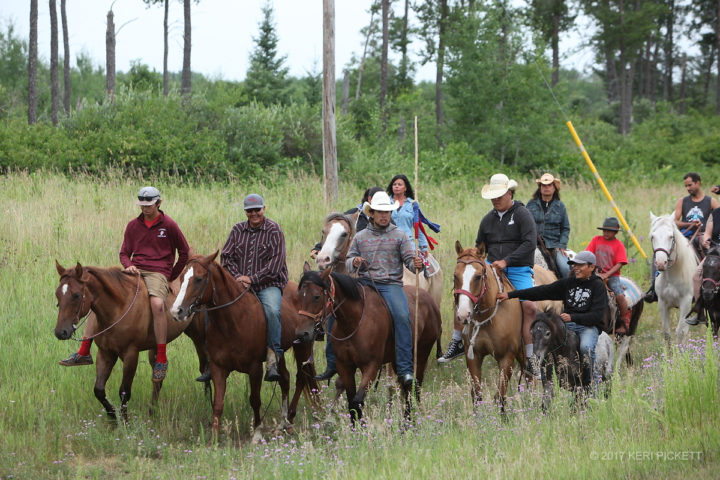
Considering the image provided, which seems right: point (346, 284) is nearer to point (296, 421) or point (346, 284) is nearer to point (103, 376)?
point (296, 421)

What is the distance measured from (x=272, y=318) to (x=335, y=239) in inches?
50.0

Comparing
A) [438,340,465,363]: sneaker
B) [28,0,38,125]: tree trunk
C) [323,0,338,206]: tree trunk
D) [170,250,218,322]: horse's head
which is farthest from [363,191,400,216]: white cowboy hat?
[28,0,38,125]: tree trunk

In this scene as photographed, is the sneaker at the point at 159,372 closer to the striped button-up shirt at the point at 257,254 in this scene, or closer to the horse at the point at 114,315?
the horse at the point at 114,315

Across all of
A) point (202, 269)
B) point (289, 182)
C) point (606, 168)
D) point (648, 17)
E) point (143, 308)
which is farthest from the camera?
point (648, 17)

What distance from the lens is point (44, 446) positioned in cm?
772

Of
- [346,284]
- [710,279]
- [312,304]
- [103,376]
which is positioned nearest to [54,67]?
[103,376]

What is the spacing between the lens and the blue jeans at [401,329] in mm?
8086

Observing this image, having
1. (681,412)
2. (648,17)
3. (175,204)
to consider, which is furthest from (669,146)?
(681,412)

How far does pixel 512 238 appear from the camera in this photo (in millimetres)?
8953

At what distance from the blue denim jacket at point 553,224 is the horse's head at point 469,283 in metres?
3.50

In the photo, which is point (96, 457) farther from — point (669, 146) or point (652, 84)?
point (652, 84)

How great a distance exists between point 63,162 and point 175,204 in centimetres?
515

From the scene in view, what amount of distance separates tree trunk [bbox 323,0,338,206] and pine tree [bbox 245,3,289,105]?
17100mm

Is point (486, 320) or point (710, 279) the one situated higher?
point (710, 279)
